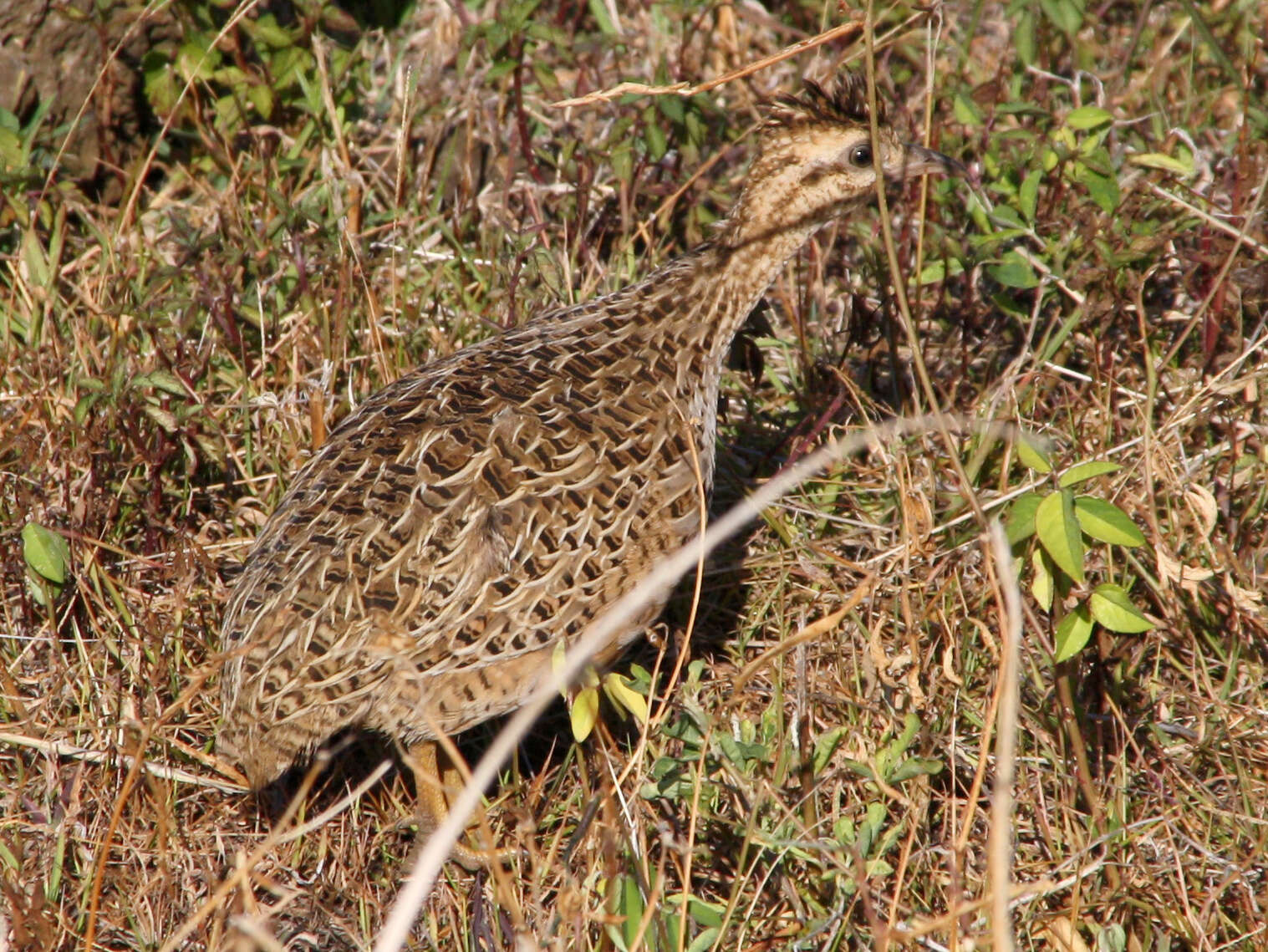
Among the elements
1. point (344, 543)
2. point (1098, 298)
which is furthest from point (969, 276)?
point (344, 543)

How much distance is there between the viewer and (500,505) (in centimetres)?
377

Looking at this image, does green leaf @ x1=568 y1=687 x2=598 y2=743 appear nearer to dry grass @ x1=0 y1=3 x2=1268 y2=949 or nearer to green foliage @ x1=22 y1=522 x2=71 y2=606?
dry grass @ x1=0 y1=3 x2=1268 y2=949

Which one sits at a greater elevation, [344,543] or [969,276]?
[344,543]

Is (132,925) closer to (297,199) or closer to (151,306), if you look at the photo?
(151,306)

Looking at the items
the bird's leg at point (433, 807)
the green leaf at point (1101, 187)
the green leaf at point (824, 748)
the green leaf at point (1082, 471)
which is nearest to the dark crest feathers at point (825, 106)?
the green leaf at point (1101, 187)

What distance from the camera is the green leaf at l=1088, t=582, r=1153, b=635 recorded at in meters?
3.45

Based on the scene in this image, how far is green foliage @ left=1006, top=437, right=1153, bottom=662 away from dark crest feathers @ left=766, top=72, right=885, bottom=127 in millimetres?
1362

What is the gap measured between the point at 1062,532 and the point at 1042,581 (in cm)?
23

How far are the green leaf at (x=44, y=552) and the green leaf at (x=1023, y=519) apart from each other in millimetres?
2736

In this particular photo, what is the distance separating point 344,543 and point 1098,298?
2751 mm

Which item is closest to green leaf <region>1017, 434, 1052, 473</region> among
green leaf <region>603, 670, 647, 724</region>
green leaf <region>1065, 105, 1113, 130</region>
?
green leaf <region>603, 670, 647, 724</region>

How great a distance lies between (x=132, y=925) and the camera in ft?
12.1

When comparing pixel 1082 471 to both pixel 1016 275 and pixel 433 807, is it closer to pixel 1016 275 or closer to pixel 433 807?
pixel 1016 275

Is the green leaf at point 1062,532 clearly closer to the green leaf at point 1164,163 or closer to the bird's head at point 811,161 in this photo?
the bird's head at point 811,161
